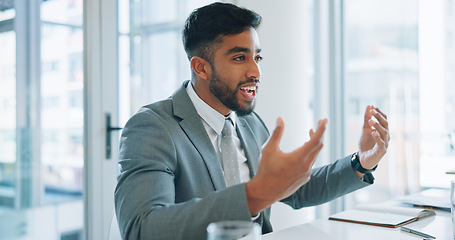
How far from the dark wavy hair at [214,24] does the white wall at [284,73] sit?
5.00 ft

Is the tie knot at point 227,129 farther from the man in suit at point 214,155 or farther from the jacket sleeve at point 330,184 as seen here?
the jacket sleeve at point 330,184

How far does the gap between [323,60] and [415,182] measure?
125 cm

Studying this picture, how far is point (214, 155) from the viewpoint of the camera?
154 cm

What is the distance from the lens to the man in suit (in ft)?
3.36

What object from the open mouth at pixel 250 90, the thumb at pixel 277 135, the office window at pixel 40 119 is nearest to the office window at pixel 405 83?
the open mouth at pixel 250 90

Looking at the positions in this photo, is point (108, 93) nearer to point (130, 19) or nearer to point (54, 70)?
point (54, 70)

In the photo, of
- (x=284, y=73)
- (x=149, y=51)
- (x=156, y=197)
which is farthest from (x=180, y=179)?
(x=284, y=73)

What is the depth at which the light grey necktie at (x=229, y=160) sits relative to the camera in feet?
5.30

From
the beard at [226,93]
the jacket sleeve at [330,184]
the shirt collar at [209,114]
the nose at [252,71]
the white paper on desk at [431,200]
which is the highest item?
the nose at [252,71]

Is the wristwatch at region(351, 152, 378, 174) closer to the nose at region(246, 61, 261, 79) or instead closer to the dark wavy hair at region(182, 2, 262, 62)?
the nose at region(246, 61, 261, 79)

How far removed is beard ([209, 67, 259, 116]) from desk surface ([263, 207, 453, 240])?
517 mm

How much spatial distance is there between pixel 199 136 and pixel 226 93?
0.22 meters

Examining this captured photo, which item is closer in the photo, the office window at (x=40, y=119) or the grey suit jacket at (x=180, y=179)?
the grey suit jacket at (x=180, y=179)

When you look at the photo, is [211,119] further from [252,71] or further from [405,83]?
[405,83]
